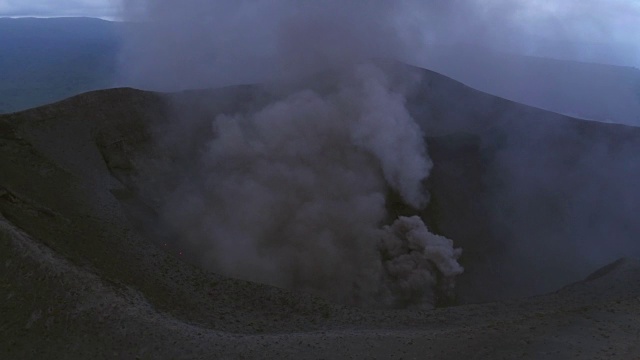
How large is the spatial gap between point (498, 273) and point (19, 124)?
71.2 feet

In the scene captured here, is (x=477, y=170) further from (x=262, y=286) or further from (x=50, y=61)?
(x=50, y=61)

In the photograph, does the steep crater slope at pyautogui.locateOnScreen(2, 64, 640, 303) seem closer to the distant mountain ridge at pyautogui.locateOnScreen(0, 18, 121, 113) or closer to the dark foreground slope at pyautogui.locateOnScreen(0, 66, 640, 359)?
the dark foreground slope at pyautogui.locateOnScreen(0, 66, 640, 359)

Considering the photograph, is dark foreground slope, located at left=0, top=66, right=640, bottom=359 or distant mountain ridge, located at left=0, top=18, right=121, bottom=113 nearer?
dark foreground slope, located at left=0, top=66, right=640, bottom=359

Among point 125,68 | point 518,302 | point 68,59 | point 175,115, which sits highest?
point 68,59

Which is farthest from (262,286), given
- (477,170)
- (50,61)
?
(50,61)

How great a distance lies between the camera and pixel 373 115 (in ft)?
101

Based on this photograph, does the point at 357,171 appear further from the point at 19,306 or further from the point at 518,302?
the point at 19,306

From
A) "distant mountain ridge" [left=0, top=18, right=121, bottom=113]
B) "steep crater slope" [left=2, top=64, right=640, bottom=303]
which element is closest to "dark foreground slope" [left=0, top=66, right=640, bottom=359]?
"steep crater slope" [left=2, top=64, right=640, bottom=303]

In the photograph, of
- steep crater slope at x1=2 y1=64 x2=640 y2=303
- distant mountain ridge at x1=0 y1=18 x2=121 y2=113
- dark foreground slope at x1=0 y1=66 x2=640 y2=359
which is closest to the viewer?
dark foreground slope at x1=0 y1=66 x2=640 y2=359

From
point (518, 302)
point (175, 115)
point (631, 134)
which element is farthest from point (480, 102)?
point (518, 302)

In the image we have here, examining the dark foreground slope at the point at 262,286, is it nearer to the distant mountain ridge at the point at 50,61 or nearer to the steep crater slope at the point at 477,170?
the steep crater slope at the point at 477,170

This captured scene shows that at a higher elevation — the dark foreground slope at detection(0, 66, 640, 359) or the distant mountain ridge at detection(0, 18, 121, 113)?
the distant mountain ridge at detection(0, 18, 121, 113)

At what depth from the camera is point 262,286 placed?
15.5 meters

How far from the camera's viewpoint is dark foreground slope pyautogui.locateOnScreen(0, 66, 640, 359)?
11655mm
